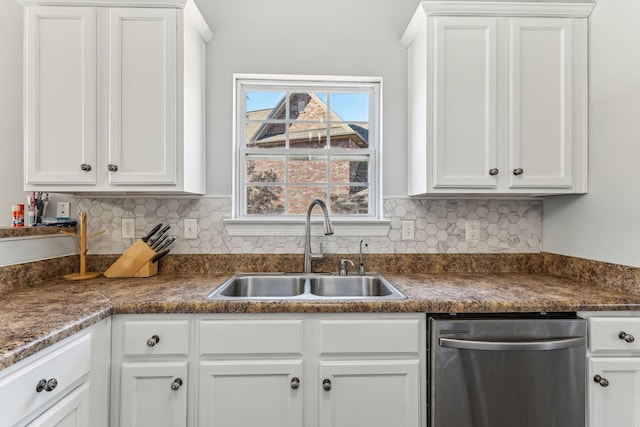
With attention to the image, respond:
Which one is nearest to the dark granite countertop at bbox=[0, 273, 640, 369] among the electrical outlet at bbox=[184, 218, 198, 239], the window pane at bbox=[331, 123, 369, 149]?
the electrical outlet at bbox=[184, 218, 198, 239]

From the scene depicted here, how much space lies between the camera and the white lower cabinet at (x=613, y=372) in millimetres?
1340

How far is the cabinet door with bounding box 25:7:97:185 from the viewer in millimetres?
1620

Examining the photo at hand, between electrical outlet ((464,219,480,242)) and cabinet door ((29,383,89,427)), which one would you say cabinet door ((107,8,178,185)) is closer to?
cabinet door ((29,383,89,427))

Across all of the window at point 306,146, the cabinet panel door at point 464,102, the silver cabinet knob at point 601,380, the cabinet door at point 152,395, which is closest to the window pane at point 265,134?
the window at point 306,146

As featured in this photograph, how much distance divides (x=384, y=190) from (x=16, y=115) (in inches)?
85.2

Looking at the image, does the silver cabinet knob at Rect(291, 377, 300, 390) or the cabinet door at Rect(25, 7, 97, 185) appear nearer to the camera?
the silver cabinet knob at Rect(291, 377, 300, 390)

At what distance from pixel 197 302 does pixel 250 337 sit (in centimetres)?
25

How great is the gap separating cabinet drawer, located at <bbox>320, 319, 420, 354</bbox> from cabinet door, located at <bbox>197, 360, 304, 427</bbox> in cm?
17

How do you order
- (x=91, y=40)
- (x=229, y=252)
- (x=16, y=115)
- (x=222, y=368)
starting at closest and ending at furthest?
(x=222, y=368)
(x=91, y=40)
(x=16, y=115)
(x=229, y=252)

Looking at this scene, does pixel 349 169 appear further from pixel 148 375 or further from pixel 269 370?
pixel 148 375

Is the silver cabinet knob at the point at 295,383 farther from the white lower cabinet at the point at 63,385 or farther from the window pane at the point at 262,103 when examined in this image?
the window pane at the point at 262,103

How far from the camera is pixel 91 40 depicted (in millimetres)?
1630

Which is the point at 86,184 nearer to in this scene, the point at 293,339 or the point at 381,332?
the point at 293,339

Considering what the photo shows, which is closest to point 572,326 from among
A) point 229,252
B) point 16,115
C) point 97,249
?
point 229,252
